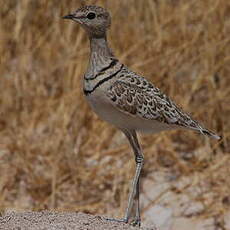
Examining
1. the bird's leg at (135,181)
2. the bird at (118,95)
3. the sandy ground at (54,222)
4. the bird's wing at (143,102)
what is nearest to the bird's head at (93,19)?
the bird at (118,95)

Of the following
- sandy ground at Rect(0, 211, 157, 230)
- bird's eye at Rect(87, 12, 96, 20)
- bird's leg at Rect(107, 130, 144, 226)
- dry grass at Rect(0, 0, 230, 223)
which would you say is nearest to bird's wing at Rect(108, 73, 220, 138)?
bird's leg at Rect(107, 130, 144, 226)

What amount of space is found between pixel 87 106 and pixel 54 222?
1826 millimetres

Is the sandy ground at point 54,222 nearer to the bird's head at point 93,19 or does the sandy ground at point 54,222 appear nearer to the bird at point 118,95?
the bird at point 118,95

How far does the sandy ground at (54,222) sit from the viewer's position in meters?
2.63

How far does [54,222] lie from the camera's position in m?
2.69

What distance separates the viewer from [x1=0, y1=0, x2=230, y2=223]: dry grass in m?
4.26

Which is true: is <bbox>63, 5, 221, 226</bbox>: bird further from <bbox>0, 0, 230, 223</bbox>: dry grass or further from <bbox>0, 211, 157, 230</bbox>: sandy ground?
<bbox>0, 0, 230, 223</bbox>: dry grass

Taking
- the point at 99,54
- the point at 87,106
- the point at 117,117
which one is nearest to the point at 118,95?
the point at 117,117

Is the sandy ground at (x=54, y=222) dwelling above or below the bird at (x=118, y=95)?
below

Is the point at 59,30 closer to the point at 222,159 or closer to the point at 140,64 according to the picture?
the point at 140,64

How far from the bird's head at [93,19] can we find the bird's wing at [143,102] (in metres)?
0.19

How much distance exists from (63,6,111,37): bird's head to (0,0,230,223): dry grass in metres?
1.39

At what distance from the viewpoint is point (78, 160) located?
4324mm

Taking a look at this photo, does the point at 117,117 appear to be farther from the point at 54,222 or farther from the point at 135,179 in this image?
the point at 54,222
